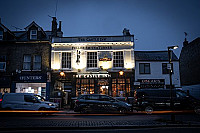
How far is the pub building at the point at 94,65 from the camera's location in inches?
811

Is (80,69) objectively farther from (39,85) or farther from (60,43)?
(39,85)

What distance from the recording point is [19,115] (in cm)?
1339

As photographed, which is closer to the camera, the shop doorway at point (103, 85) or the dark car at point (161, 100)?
the dark car at point (161, 100)

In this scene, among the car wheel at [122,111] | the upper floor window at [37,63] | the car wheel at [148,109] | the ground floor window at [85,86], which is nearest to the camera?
the car wheel at [122,111]

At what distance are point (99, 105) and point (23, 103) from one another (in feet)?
20.8

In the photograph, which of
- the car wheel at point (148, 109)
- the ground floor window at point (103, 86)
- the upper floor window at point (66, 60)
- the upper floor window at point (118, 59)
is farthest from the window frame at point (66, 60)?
the car wheel at point (148, 109)

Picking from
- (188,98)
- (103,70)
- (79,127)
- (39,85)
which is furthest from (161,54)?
(79,127)

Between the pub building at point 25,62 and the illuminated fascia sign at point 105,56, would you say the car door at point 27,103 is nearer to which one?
the pub building at point 25,62

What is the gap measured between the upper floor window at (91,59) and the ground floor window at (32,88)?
6700 mm

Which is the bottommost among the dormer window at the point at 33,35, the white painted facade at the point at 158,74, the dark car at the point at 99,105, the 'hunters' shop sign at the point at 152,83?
the dark car at the point at 99,105

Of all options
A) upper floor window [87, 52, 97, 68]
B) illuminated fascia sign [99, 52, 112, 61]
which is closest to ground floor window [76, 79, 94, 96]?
upper floor window [87, 52, 97, 68]

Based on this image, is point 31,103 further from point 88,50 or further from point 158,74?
point 158,74

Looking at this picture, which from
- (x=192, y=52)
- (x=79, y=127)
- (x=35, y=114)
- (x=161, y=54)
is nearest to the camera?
(x=79, y=127)

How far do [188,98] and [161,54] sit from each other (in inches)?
443
